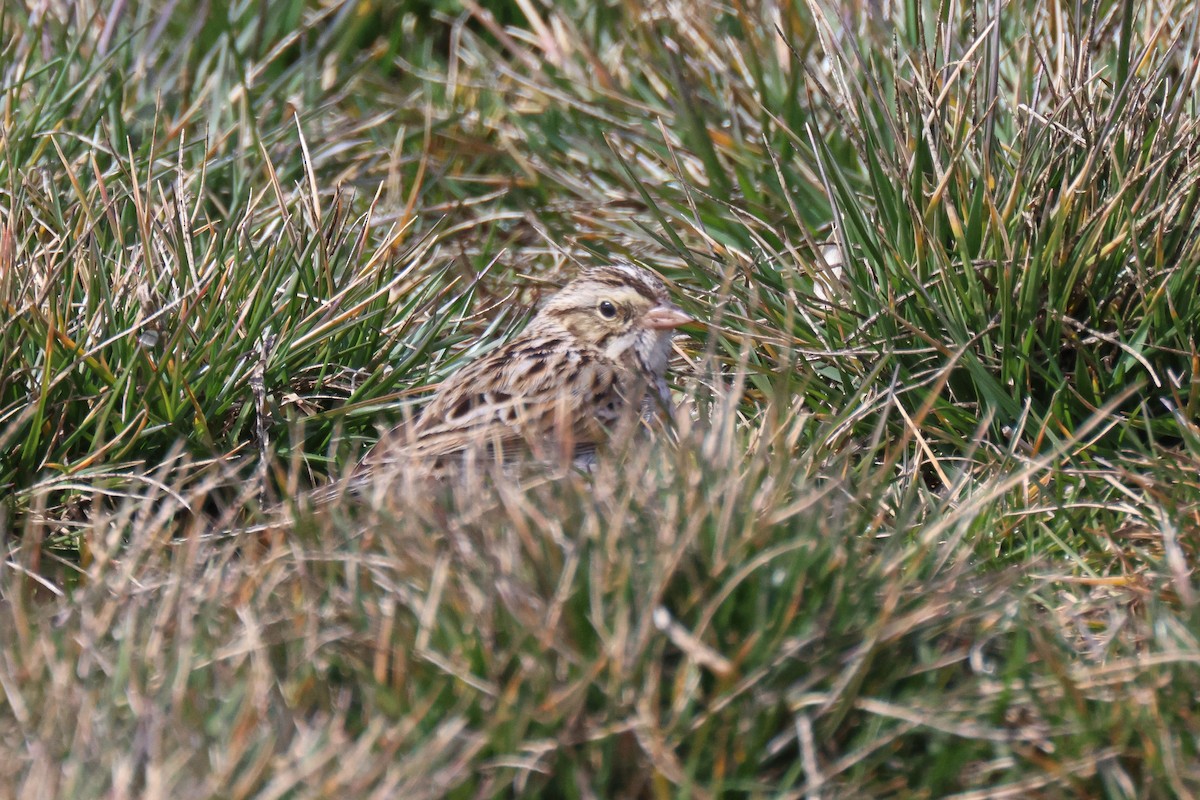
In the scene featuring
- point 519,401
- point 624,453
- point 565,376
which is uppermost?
point 624,453

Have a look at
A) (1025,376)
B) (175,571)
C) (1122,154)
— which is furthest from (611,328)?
(175,571)

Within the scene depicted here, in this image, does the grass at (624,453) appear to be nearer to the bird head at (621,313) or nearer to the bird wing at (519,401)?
the bird head at (621,313)

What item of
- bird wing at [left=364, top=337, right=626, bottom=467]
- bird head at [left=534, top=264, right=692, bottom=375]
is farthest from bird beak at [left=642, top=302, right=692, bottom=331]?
bird wing at [left=364, top=337, right=626, bottom=467]

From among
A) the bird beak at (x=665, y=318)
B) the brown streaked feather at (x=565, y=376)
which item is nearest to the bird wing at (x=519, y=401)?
the brown streaked feather at (x=565, y=376)

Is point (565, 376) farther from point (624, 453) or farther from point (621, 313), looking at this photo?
point (624, 453)

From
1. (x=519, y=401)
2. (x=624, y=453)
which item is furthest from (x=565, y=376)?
(x=624, y=453)

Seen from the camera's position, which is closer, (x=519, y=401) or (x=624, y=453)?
(x=624, y=453)

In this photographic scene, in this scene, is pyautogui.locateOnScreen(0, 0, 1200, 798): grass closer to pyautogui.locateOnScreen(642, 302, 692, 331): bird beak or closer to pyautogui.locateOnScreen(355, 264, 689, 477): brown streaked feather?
pyautogui.locateOnScreen(642, 302, 692, 331): bird beak

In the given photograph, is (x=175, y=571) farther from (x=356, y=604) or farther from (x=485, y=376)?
(x=485, y=376)
